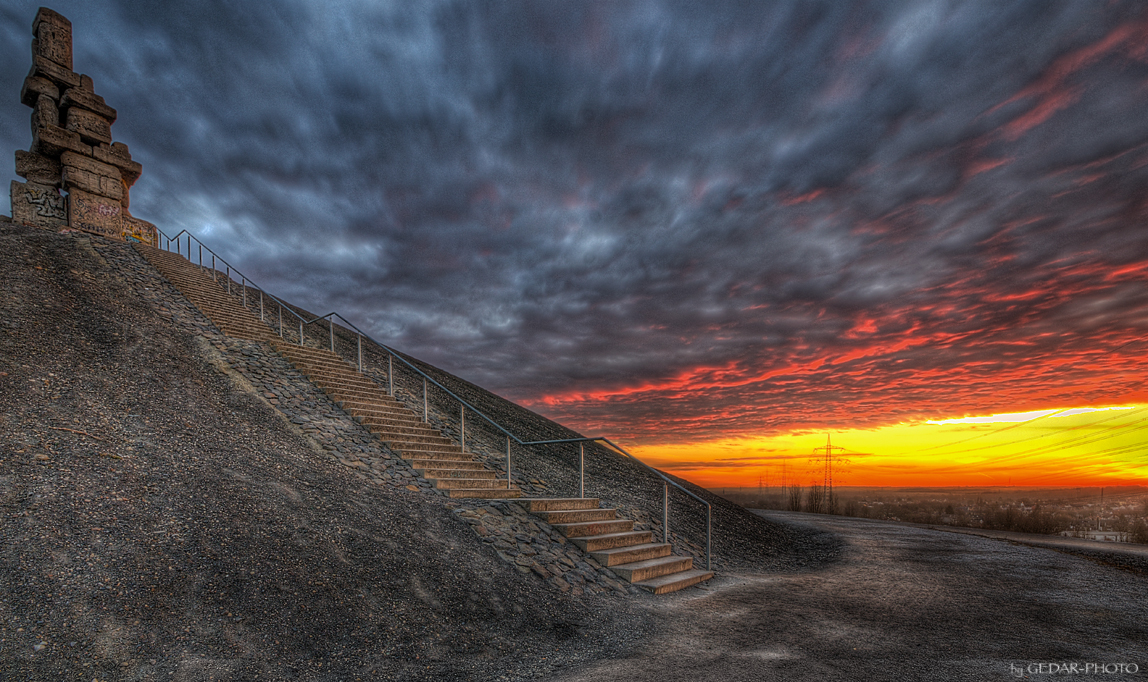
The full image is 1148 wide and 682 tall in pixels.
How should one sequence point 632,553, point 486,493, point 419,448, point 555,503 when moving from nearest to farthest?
point 632,553
point 555,503
point 486,493
point 419,448

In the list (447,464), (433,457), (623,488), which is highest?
(433,457)

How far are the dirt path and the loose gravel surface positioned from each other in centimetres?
85

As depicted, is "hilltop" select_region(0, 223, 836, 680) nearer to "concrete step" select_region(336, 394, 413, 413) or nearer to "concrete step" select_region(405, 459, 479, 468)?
"concrete step" select_region(405, 459, 479, 468)

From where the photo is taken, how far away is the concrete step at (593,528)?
7.08 metres

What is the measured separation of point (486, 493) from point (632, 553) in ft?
8.48

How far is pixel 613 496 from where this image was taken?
9.97 metres

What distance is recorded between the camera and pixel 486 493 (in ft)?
26.0

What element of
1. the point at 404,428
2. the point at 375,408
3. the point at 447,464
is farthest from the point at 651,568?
the point at 375,408

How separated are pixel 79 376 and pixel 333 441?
11.8ft

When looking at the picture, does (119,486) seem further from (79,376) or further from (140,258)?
(140,258)

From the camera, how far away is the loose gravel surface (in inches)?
135

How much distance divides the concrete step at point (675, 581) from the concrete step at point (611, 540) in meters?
0.76

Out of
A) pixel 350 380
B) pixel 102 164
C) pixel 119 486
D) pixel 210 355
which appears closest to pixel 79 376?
pixel 210 355

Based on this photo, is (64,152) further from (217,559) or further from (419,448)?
(217,559)
